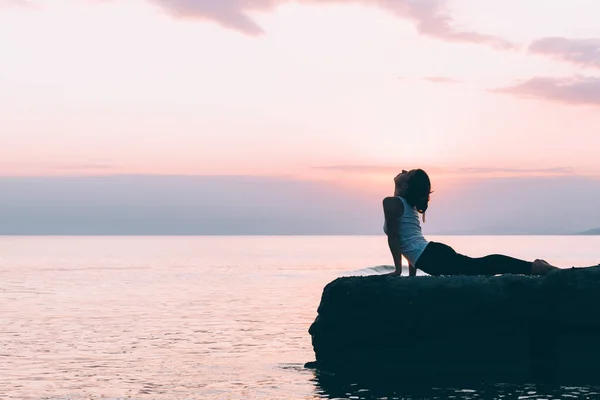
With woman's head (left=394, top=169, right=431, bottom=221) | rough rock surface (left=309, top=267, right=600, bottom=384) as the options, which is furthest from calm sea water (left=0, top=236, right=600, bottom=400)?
woman's head (left=394, top=169, right=431, bottom=221)

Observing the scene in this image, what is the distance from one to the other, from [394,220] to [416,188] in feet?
2.18

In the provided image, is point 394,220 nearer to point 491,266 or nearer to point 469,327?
point 491,266

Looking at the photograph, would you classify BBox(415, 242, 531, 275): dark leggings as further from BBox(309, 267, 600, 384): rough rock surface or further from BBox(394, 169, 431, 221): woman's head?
BBox(394, 169, 431, 221): woman's head

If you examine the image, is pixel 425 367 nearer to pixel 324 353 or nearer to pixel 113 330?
pixel 324 353

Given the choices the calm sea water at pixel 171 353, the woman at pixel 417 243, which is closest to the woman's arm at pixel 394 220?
the woman at pixel 417 243

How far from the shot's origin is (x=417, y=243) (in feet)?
43.0

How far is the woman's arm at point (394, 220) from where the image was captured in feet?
42.8

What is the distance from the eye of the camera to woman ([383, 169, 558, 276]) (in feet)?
42.8

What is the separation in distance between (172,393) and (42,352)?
6939 millimetres

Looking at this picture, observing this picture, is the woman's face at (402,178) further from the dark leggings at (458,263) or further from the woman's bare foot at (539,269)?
the woman's bare foot at (539,269)

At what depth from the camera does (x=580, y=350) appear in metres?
13.1

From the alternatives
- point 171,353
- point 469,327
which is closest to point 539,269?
point 469,327

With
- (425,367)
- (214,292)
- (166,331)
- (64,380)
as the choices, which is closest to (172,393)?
(64,380)

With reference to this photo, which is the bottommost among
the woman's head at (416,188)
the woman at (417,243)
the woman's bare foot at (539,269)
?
the woman's bare foot at (539,269)
